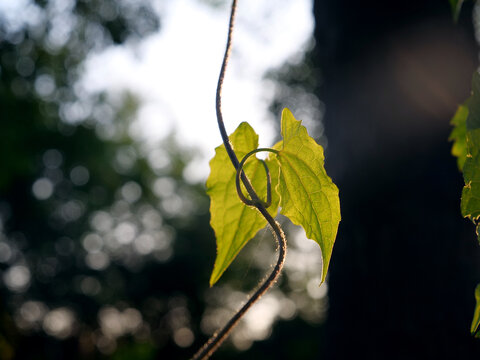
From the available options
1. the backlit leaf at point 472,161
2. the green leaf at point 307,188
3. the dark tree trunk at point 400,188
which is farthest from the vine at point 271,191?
the dark tree trunk at point 400,188

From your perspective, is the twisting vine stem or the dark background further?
the dark background

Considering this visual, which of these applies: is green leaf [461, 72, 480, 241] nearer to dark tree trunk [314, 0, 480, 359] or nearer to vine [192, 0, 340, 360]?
vine [192, 0, 340, 360]

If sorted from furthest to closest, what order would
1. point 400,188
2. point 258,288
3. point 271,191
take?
point 400,188
point 271,191
point 258,288

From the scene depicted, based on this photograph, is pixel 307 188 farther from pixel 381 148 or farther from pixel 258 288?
pixel 381 148

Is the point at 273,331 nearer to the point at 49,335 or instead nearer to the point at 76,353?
the point at 76,353

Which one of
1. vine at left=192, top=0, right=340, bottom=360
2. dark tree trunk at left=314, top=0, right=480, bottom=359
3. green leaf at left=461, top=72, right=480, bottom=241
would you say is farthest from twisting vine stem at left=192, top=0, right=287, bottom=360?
dark tree trunk at left=314, top=0, right=480, bottom=359

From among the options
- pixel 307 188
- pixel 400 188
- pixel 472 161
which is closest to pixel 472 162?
pixel 472 161

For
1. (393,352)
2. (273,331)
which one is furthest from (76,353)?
(393,352)
